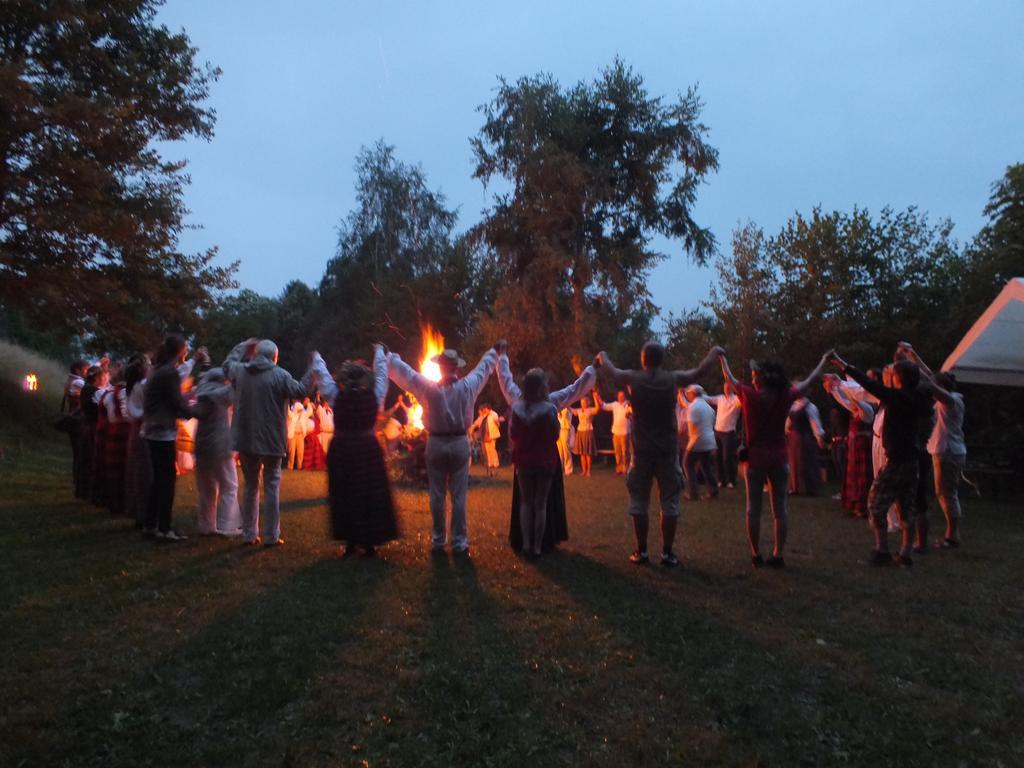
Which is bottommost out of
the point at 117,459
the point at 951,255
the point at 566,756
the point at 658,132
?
the point at 566,756

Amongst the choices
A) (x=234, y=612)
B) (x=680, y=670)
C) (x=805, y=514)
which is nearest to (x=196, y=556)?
(x=234, y=612)

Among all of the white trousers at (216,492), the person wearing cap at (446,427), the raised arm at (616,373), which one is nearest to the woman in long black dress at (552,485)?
the person wearing cap at (446,427)

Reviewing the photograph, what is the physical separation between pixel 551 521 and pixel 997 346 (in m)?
6.73

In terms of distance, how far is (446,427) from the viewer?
8.21 meters

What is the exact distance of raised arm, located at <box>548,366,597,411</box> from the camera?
27.1 ft

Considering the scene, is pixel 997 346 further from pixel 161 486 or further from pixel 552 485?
pixel 161 486

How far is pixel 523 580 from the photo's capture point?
713 cm

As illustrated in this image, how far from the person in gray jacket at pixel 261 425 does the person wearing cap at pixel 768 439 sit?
4499 millimetres

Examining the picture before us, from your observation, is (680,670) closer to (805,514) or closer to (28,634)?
(28,634)

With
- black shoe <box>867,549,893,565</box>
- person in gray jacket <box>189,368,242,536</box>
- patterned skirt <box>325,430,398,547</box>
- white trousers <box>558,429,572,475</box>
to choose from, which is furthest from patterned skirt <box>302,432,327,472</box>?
black shoe <box>867,549,893,565</box>

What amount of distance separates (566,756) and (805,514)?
32.3 ft

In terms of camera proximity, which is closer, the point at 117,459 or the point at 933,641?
the point at 933,641

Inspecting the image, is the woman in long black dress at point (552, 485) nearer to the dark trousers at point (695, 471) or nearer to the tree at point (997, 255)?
the dark trousers at point (695, 471)

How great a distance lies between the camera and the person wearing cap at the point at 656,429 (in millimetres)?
7613
